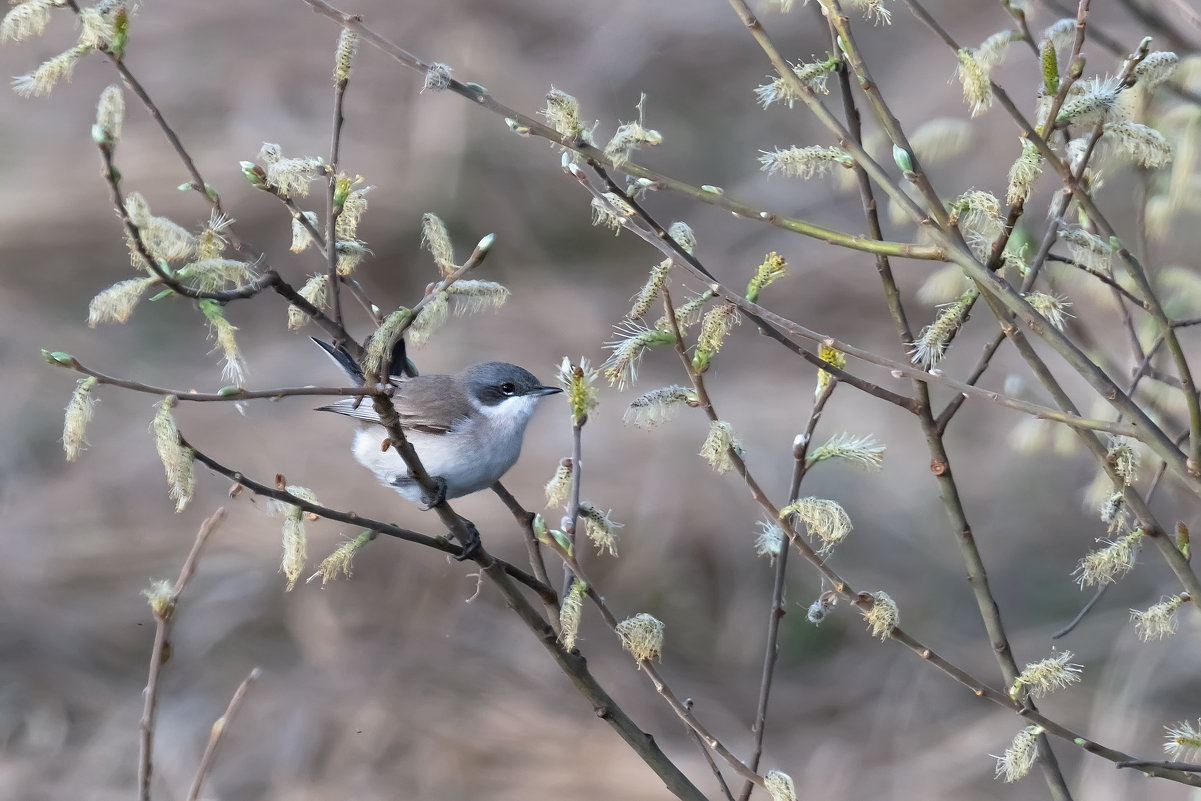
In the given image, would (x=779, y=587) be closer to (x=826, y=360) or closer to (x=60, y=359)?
(x=826, y=360)

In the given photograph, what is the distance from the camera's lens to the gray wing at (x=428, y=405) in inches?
132

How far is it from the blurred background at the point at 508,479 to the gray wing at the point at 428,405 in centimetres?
198

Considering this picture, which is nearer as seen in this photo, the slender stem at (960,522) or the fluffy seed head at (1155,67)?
the fluffy seed head at (1155,67)

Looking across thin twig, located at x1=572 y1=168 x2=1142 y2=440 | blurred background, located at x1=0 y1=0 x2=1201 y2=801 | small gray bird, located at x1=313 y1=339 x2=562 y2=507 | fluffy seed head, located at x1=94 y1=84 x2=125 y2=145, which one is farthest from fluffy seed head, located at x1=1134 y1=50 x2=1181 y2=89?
blurred background, located at x1=0 y1=0 x2=1201 y2=801

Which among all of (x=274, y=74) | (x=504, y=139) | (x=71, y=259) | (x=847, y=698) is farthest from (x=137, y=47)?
(x=847, y=698)

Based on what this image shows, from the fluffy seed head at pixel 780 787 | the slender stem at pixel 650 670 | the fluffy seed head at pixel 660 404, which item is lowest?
the fluffy seed head at pixel 780 787

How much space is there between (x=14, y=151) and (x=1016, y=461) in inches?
286

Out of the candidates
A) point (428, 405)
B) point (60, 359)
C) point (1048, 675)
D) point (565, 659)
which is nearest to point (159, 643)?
point (60, 359)

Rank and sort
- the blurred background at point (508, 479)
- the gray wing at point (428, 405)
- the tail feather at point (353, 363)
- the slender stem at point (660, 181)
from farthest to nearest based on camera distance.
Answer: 1. the blurred background at point (508, 479)
2. the gray wing at point (428, 405)
3. the tail feather at point (353, 363)
4. the slender stem at point (660, 181)

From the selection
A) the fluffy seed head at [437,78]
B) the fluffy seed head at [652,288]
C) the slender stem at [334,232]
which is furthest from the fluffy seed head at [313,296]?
the fluffy seed head at [652,288]

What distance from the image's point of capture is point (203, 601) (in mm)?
6332

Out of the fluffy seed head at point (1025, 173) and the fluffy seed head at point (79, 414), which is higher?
the fluffy seed head at point (1025, 173)

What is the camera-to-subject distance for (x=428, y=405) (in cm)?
346

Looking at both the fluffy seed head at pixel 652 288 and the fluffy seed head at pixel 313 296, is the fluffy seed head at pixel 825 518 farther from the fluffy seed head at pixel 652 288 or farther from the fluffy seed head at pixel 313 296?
the fluffy seed head at pixel 313 296
